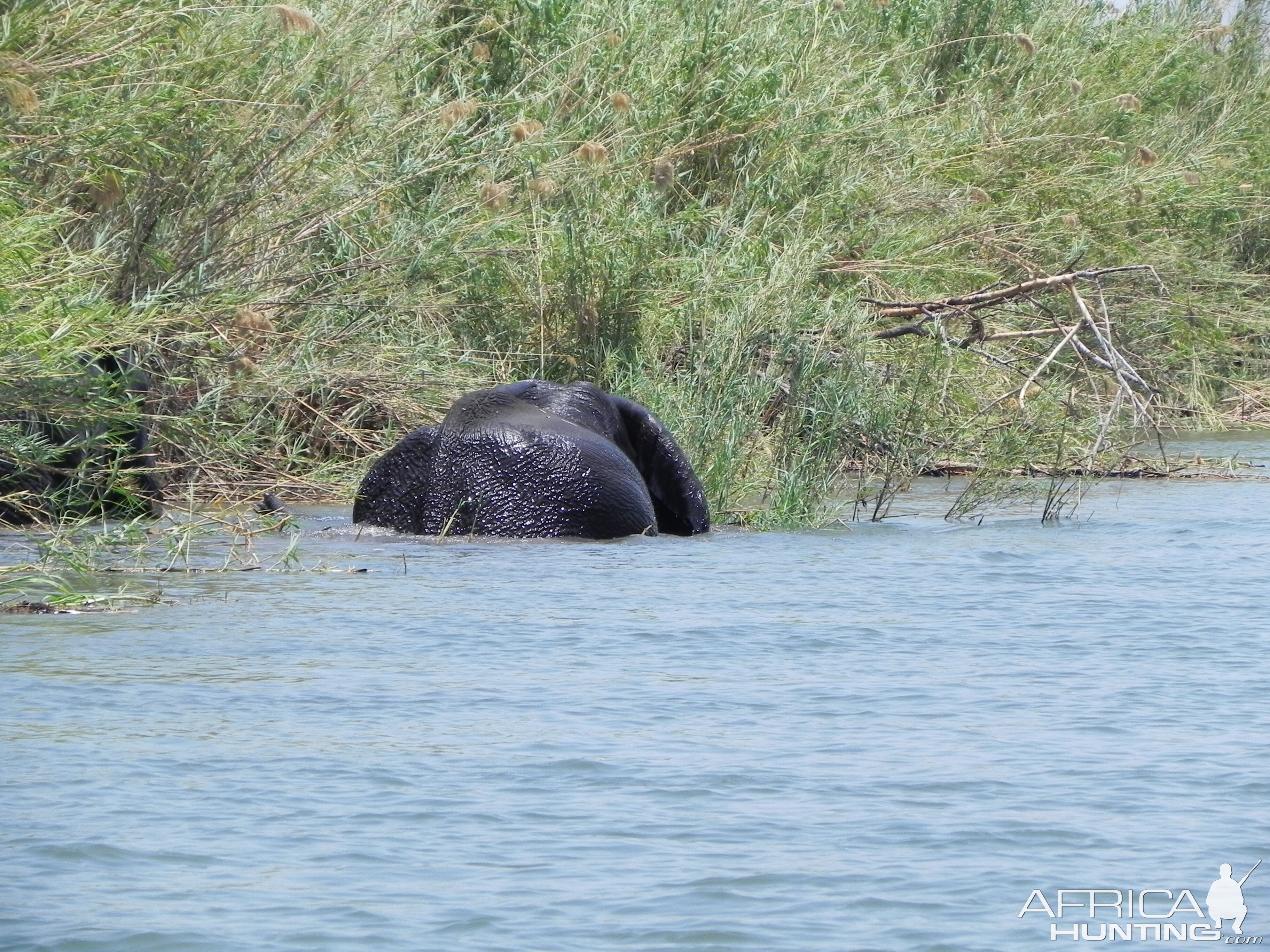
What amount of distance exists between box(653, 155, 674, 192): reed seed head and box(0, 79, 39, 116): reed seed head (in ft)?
19.3

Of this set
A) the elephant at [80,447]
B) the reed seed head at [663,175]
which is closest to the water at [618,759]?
the elephant at [80,447]

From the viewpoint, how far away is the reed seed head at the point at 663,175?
1316 cm

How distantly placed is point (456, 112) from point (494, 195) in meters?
0.50

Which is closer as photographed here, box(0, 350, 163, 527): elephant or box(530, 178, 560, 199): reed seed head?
box(0, 350, 163, 527): elephant

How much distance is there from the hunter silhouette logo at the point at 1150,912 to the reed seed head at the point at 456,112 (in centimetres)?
799

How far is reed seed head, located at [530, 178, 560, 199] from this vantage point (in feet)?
39.4

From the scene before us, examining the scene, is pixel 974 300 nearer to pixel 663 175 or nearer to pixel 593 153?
pixel 663 175

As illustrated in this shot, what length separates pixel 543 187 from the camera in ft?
39.4

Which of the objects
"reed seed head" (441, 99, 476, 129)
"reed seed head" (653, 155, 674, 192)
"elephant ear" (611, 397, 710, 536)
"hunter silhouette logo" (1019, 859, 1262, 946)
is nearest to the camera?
"hunter silhouette logo" (1019, 859, 1262, 946)

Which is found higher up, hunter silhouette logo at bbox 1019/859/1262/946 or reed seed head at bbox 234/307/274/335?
reed seed head at bbox 234/307/274/335

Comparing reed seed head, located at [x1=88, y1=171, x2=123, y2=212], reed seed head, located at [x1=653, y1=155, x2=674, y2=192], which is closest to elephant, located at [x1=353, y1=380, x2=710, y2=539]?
reed seed head, located at [x1=88, y1=171, x2=123, y2=212]

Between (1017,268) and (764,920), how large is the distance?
12067 mm

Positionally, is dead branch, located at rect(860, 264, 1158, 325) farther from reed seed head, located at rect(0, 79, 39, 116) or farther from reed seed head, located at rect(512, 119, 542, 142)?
reed seed head, located at rect(0, 79, 39, 116)

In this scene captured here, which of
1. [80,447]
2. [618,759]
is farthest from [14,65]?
[618,759]
